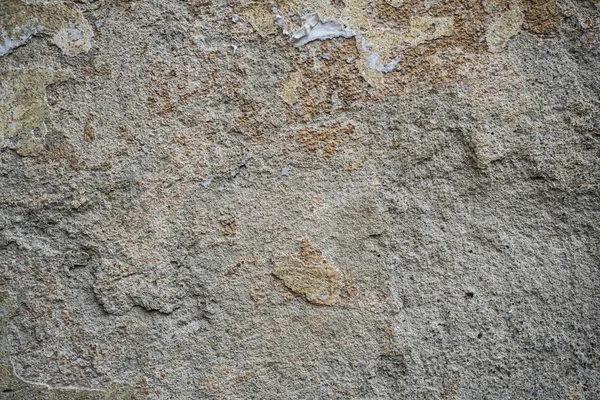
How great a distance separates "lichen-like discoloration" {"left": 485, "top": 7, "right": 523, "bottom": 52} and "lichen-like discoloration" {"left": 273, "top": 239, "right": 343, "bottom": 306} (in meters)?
0.53

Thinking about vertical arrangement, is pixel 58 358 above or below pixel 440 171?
below

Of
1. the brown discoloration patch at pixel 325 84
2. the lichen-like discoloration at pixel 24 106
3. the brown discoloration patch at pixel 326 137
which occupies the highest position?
the lichen-like discoloration at pixel 24 106

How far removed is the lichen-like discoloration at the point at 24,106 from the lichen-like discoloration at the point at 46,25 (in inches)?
2.1

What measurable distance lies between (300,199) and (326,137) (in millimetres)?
131

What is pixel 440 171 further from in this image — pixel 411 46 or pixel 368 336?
pixel 368 336

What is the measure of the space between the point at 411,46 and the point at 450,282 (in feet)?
1.52

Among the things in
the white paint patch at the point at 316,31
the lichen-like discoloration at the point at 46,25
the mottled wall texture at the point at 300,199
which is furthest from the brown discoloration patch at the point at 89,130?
the white paint patch at the point at 316,31

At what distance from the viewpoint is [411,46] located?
1181 mm

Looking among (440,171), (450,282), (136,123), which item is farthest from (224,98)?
(450,282)

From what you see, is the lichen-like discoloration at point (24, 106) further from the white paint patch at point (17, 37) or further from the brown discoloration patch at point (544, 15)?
the brown discoloration patch at point (544, 15)

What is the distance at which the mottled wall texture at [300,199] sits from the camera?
1171 millimetres

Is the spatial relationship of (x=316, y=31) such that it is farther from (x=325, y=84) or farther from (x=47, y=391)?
(x=47, y=391)

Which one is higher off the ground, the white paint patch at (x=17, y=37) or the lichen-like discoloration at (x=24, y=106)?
the white paint patch at (x=17, y=37)

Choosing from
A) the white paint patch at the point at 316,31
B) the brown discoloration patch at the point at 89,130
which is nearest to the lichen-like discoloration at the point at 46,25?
the brown discoloration patch at the point at 89,130
